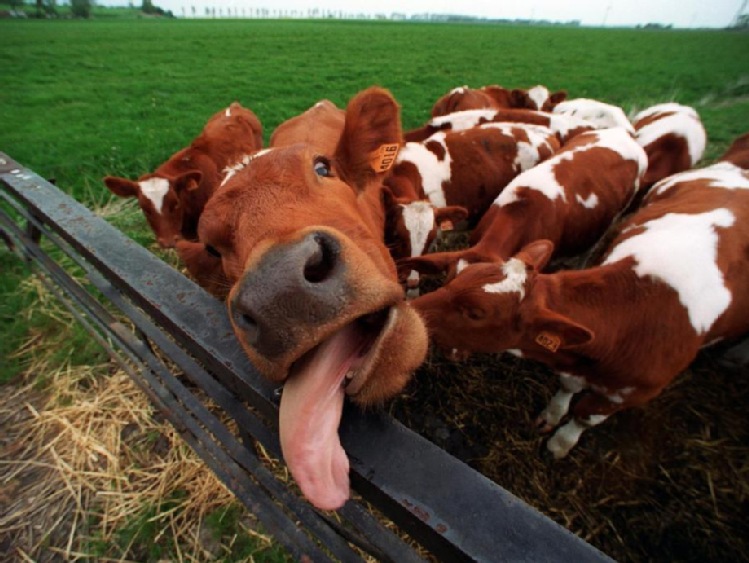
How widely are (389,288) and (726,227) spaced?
3164mm

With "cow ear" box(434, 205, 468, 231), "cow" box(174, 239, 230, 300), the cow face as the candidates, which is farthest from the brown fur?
"cow ear" box(434, 205, 468, 231)

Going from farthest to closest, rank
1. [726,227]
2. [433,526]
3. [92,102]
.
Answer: [92,102] → [726,227] → [433,526]

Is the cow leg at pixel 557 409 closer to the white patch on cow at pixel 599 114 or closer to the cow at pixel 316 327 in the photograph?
the cow at pixel 316 327

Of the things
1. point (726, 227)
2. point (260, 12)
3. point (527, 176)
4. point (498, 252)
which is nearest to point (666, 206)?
point (726, 227)

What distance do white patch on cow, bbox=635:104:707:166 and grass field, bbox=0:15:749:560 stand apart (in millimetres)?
3261

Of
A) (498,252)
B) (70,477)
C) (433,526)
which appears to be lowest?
(70,477)

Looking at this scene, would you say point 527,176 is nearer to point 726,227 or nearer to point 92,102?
point 726,227

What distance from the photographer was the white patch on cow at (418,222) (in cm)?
368

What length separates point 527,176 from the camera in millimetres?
4211

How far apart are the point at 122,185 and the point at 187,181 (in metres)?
0.80

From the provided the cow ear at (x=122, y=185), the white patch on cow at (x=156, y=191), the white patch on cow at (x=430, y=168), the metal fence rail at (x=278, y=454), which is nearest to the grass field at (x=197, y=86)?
the cow ear at (x=122, y=185)

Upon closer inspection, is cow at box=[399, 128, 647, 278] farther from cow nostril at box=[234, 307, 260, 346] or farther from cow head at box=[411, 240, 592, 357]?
cow nostril at box=[234, 307, 260, 346]

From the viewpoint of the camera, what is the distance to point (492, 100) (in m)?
8.69

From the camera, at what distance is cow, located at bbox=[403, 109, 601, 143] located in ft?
20.3
